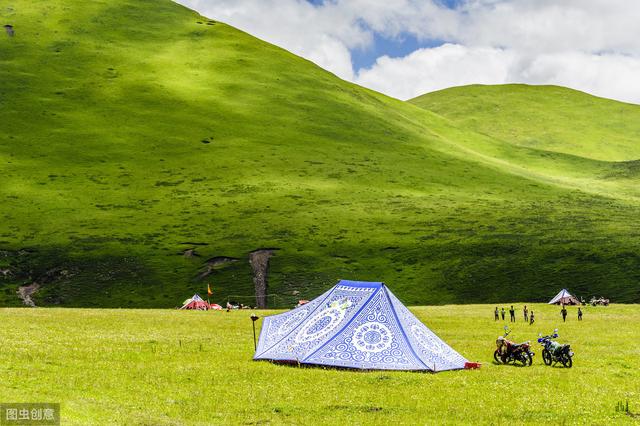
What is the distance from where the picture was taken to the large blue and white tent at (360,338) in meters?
36.0

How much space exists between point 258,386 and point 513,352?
15.6m

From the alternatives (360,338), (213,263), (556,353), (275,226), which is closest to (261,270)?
(213,263)

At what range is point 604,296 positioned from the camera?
11769 cm

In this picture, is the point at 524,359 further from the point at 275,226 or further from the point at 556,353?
the point at 275,226

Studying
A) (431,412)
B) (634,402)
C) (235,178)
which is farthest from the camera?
(235,178)

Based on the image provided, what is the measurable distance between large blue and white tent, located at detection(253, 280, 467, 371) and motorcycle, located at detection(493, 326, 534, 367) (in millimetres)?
2924

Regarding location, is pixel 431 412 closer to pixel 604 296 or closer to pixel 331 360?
pixel 331 360

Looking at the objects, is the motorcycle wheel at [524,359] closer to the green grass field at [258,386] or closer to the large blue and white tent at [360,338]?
the green grass field at [258,386]

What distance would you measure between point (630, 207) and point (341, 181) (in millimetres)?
73311

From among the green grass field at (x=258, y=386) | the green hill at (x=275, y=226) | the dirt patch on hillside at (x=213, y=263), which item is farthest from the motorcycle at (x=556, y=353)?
the dirt patch on hillside at (x=213, y=263)

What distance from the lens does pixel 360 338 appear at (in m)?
37.0

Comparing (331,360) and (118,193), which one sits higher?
(118,193)

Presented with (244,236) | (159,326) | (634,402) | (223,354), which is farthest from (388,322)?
(244,236)

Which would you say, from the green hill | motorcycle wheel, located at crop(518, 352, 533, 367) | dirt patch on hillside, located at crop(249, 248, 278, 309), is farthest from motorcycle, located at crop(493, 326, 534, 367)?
the green hill
